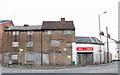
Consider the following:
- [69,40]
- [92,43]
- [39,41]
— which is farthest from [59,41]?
[92,43]

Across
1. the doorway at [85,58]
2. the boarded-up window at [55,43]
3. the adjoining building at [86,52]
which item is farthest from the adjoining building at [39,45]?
the doorway at [85,58]

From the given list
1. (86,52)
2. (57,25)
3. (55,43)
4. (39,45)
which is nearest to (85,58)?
(86,52)

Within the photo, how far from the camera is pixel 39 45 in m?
35.5

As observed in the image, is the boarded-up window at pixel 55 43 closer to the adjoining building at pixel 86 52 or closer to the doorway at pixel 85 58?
the adjoining building at pixel 86 52

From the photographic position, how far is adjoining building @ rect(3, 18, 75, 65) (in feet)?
113

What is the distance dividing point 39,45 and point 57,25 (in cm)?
595

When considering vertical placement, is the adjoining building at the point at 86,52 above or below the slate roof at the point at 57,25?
below

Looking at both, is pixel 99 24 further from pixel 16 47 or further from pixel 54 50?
pixel 16 47

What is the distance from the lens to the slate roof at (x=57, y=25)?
35853mm

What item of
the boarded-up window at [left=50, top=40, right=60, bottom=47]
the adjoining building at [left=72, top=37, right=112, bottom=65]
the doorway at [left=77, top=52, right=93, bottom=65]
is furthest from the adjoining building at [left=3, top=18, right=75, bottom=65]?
the doorway at [left=77, top=52, right=93, bottom=65]

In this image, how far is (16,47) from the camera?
35.7 meters

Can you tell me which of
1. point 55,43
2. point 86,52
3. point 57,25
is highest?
point 57,25

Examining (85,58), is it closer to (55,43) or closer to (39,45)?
(55,43)

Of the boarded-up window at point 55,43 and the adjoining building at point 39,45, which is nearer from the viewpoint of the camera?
the adjoining building at point 39,45
